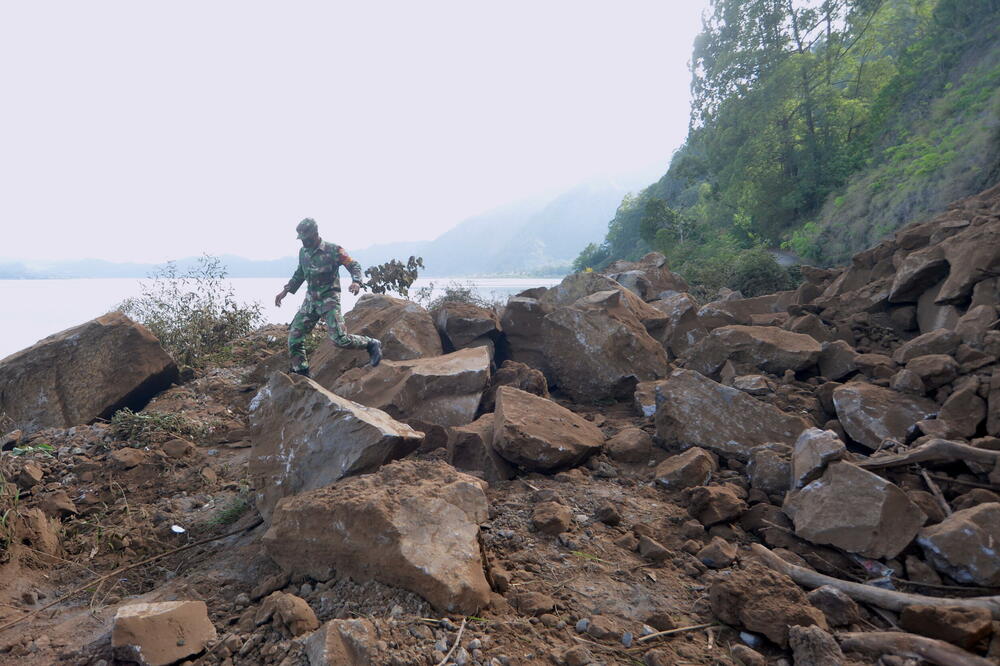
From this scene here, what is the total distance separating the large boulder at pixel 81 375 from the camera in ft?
18.9

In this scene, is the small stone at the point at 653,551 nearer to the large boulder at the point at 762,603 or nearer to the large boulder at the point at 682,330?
the large boulder at the point at 762,603

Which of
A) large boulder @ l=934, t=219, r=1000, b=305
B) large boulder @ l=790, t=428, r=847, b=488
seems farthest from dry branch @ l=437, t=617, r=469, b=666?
large boulder @ l=934, t=219, r=1000, b=305

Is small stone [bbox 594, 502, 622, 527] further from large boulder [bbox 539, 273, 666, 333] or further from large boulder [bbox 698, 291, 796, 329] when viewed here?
large boulder [bbox 698, 291, 796, 329]

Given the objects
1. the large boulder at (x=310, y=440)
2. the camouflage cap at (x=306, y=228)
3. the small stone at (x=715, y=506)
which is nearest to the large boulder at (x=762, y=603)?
the small stone at (x=715, y=506)

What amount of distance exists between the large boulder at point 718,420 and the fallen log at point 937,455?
66 centimetres

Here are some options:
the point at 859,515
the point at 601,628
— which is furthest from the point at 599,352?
the point at 601,628

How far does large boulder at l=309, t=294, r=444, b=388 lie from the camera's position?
20.7 ft

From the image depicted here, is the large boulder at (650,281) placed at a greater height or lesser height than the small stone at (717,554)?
greater

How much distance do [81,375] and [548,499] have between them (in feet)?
18.0

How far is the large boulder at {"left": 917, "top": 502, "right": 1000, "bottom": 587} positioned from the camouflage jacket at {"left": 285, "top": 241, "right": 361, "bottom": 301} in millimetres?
5575

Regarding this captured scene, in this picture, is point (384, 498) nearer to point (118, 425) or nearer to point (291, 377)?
point (291, 377)

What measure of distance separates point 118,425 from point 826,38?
23034 millimetres

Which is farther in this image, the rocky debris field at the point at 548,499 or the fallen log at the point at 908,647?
the rocky debris field at the point at 548,499

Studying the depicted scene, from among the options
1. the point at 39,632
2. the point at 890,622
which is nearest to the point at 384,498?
the point at 39,632
